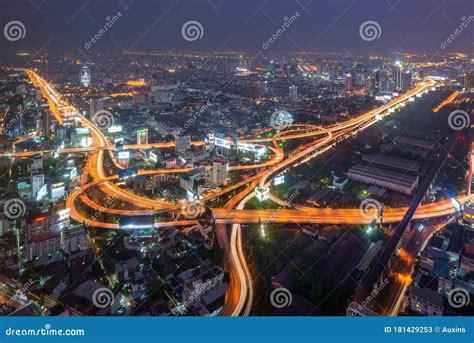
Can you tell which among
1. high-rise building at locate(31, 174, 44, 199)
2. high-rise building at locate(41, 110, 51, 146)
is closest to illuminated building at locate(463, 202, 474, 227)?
high-rise building at locate(31, 174, 44, 199)

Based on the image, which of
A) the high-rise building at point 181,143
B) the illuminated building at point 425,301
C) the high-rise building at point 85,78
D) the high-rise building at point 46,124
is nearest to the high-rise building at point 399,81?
the high-rise building at point 181,143

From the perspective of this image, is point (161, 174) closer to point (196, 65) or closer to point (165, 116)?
point (165, 116)

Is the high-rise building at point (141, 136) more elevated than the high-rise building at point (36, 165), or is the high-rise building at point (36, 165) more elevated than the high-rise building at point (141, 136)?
the high-rise building at point (141, 136)

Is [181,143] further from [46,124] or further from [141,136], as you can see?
[46,124]

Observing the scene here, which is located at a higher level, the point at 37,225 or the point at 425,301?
the point at 37,225

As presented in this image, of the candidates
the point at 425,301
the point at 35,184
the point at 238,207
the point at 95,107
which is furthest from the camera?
the point at 95,107

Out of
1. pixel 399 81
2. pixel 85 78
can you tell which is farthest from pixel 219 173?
pixel 85 78

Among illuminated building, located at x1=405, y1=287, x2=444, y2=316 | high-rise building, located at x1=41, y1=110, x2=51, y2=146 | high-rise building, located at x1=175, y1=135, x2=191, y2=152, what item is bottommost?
illuminated building, located at x1=405, y1=287, x2=444, y2=316

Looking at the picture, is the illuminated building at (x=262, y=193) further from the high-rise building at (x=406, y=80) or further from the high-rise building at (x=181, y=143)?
the high-rise building at (x=406, y=80)

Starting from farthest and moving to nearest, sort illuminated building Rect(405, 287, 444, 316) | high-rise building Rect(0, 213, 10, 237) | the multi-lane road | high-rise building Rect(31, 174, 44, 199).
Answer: high-rise building Rect(31, 174, 44, 199) < high-rise building Rect(0, 213, 10, 237) < the multi-lane road < illuminated building Rect(405, 287, 444, 316)

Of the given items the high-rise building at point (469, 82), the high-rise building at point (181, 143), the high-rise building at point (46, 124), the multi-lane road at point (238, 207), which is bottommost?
the multi-lane road at point (238, 207)

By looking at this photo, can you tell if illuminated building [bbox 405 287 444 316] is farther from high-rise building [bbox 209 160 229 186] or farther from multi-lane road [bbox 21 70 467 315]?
high-rise building [bbox 209 160 229 186]

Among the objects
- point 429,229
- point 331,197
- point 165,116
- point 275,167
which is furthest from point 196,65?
point 429,229
